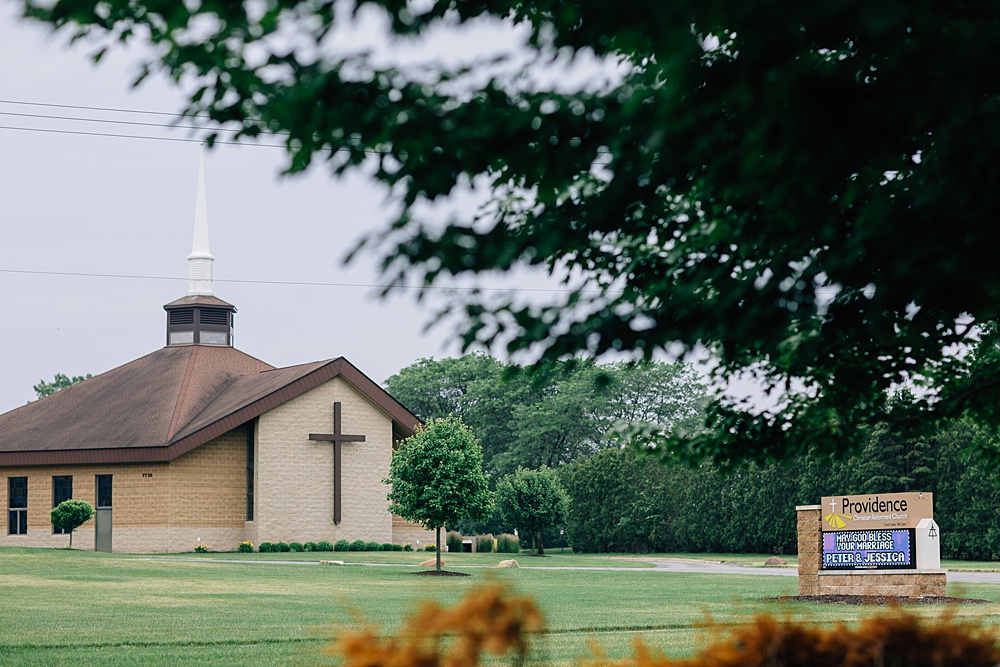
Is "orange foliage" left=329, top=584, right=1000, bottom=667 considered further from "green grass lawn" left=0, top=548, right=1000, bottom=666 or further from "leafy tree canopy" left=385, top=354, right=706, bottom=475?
"leafy tree canopy" left=385, top=354, right=706, bottom=475

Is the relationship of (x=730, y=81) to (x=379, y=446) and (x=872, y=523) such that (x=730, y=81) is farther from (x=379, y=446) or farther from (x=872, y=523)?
(x=379, y=446)

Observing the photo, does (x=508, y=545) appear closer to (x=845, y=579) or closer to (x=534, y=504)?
(x=534, y=504)

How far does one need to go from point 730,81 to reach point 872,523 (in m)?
19.0

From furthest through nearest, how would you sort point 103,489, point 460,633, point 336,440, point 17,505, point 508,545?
point 508,545 < point 336,440 < point 17,505 < point 103,489 < point 460,633

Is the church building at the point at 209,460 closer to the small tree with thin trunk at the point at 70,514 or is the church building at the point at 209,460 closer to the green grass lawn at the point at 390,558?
the green grass lawn at the point at 390,558

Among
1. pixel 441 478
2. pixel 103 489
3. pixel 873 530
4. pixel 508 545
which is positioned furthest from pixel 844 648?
pixel 508 545

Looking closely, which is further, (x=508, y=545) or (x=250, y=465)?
(x=508, y=545)

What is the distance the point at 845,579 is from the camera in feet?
71.7

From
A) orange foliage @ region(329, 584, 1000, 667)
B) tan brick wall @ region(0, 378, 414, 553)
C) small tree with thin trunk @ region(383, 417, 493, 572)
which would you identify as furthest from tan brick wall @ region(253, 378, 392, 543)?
orange foliage @ region(329, 584, 1000, 667)

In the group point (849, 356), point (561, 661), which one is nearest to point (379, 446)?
point (561, 661)

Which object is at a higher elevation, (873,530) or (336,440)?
(336,440)

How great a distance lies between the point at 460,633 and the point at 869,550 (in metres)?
19.5

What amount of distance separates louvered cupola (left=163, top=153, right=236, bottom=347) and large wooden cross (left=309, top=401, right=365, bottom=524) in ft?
28.2

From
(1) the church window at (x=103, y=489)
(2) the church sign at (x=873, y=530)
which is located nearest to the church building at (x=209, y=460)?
(1) the church window at (x=103, y=489)
